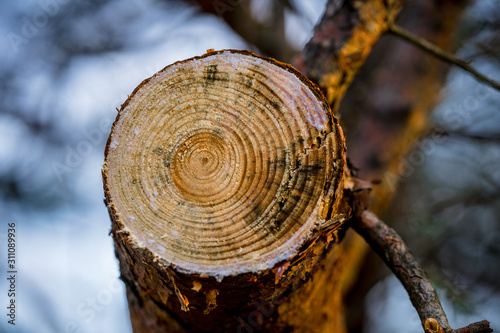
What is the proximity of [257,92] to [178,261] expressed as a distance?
40 centimetres

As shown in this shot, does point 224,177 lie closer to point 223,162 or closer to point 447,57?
point 223,162

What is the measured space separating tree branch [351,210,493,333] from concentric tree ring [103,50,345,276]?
27 cm

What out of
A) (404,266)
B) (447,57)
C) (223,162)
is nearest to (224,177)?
(223,162)

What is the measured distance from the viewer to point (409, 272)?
99cm

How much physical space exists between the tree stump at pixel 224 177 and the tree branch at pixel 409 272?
0.21 meters

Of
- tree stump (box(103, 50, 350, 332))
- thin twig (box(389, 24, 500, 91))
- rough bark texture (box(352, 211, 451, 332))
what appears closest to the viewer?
tree stump (box(103, 50, 350, 332))

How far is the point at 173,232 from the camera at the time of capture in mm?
827

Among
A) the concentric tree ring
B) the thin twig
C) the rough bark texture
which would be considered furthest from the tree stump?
the thin twig

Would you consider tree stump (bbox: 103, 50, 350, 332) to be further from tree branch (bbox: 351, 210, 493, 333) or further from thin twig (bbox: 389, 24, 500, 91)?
thin twig (bbox: 389, 24, 500, 91)

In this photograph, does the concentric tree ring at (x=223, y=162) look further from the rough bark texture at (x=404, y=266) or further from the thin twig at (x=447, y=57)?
the thin twig at (x=447, y=57)

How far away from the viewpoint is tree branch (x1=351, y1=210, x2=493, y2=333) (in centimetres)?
87

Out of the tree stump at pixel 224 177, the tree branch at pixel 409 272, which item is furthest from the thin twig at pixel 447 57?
the tree stump at pixel 224 177

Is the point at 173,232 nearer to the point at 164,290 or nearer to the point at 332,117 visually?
the point at 164,290

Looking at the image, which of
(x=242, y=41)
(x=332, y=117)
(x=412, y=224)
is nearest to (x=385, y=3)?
(x=332, y=117)
